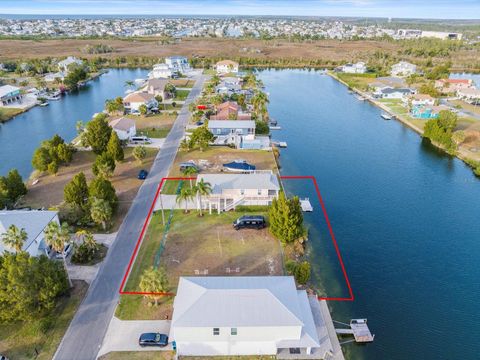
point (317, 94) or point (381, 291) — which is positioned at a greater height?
point (317, 94)

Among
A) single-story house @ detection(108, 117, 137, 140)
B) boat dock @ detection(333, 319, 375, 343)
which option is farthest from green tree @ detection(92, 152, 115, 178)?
boat dock @ detection(333, 319, 375, 343)

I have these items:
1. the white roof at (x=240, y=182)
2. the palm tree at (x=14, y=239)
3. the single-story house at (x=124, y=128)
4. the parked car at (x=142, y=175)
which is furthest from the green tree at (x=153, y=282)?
the single-story house at (x=124, y=128)

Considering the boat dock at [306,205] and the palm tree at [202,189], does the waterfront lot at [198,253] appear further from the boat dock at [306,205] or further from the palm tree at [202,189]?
the boat dock at [306,205]

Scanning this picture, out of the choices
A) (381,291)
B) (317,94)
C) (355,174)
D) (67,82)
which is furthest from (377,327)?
(67,82)

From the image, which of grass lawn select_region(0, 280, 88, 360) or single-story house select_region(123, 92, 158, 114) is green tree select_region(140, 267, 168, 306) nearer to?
grass lawn select_region(0, 280, 88, 360)

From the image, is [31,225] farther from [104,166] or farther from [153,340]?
[153,340]

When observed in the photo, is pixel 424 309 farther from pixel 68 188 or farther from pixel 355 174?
pixel 68 188
